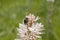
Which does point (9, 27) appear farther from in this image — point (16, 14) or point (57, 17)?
point (57, 17)

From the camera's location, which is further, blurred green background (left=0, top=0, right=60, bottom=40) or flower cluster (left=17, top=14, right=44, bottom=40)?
blurred green background (left=0, top=0, right=60, bottom=40)

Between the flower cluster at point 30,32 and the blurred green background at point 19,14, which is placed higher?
the blurred green background at point 19,14

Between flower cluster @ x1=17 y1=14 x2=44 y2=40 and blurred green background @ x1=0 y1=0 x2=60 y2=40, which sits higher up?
blurred green background @ x1=0 y1=0 x2=60 y2=40

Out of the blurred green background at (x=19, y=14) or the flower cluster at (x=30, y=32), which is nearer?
the flower cluster at (x=30, y=32)

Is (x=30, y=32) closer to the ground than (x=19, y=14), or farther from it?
closer to the ground

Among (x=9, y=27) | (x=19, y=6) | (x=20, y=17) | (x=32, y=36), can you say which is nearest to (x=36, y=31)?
(x=32, y=36)

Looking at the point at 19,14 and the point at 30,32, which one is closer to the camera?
the point at 30,32

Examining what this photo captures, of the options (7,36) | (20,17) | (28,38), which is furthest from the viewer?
(20,17)

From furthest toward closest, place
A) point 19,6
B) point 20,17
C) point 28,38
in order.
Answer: point 19,6 → point 20,17 → point 28,38
